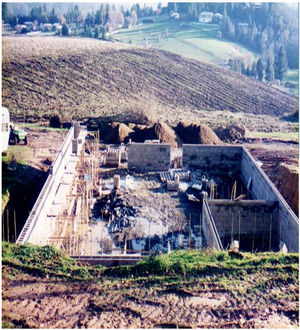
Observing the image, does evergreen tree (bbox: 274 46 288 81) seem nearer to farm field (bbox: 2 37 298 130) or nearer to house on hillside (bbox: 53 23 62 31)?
farm field (bbox: 2 37 298 130)

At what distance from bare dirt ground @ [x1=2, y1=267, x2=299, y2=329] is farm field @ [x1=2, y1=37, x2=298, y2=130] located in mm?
17609

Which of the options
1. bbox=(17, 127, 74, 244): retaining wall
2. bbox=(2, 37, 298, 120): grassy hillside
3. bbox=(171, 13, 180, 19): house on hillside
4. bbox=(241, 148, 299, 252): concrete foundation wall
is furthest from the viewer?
bbox=(171, 13, 180, 19): house on hillside

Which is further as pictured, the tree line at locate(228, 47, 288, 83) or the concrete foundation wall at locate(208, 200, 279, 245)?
the tree line at locate(228, 47, 288, 83)

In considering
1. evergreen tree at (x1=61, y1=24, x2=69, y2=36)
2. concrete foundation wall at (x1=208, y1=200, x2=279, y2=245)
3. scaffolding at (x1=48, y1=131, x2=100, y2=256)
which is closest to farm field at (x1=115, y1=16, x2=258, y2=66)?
evergreen tree at (x1=61, y1=24, x2=69, y2=36)

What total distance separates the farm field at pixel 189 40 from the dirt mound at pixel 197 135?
24456mm

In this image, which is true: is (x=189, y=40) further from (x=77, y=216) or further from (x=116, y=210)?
(x=77, y=216)

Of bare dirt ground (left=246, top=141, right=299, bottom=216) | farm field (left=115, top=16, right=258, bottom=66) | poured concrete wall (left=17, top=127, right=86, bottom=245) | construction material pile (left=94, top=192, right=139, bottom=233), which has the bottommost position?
bare dirt ground (left=246, top=141, right=299, bottom=216)

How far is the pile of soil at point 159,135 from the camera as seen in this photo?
21.2 meters

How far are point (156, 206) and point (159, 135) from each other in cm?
710

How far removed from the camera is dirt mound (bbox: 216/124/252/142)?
A: 80.2 feet

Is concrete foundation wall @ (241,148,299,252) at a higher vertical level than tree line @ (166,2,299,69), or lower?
lower

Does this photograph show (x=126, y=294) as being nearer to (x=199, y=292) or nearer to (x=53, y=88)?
(x=199, y=292)

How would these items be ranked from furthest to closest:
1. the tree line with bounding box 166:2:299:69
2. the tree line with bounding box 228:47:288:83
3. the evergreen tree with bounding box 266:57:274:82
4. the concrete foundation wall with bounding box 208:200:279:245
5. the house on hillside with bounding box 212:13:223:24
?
the house on hillside with bounding box 212:13:223:24, the tree line with bounding box 166:2:299:69, the tree line with bounding box 228:47:288:83, the evergreen tree with bounding box 266:57:274:82, the concrete foundation wall with bounding box 208:200:279:245

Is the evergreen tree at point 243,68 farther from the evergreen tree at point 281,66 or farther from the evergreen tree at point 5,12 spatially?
the evergreen tree at point 5,12
